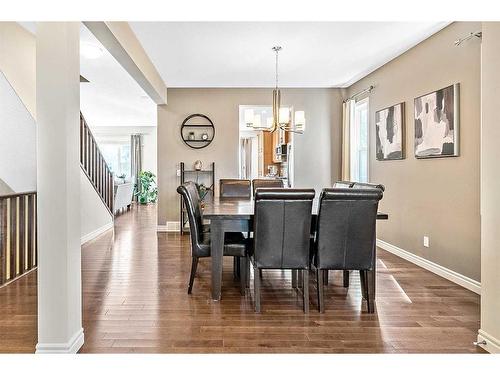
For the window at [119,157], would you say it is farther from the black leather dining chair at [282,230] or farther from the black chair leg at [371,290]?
the black chair leg at [371,290]

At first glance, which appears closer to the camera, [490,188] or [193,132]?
[490,188]

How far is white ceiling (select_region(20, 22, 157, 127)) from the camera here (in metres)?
5.29

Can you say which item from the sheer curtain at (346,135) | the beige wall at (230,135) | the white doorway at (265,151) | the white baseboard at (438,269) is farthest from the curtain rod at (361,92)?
the white baseboard at (438,269)

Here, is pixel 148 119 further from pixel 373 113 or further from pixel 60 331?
pixel 60 331

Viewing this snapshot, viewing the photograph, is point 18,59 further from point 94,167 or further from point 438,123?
point 438,123

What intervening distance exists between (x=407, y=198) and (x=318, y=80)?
8.57 ft

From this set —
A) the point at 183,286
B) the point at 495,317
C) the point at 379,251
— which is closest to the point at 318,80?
the point at 379,251

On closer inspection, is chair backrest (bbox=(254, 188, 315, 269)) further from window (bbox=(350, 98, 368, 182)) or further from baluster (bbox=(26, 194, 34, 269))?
window (bbox=(350, 98, 368, 182))

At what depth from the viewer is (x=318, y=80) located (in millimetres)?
6367

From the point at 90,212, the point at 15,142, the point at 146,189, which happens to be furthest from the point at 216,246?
the point at 146,189

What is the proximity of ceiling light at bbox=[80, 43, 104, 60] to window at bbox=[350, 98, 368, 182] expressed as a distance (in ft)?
12.8

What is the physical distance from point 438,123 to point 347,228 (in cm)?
187

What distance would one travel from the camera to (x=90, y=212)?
6.32 meters

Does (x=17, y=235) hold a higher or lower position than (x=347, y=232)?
lower
